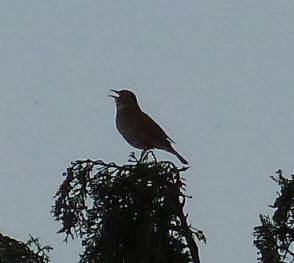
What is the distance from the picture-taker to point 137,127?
8.30m

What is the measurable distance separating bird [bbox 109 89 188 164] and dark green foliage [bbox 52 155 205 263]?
2796 millimetres

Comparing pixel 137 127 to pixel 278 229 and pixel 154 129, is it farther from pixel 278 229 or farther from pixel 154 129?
pixel 278 229

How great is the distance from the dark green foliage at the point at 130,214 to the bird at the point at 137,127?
110 inches

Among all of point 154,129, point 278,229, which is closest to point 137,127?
point 154,129

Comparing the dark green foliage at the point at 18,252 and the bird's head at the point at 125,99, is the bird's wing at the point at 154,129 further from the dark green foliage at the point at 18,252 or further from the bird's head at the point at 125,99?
the dark green foliage at the point at 18,252

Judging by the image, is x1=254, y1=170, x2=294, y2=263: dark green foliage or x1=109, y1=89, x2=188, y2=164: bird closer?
x1=254, y1=170, x2=294, y2=263: dark green foliage

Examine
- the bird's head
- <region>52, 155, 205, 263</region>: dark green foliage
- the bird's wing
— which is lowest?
<region>52, 155, 205, 263</region>: dark green foliage

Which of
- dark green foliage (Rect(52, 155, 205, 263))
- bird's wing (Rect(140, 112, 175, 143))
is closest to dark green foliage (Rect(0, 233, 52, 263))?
dark green foliage (Rect(52, 155, 205, 263))

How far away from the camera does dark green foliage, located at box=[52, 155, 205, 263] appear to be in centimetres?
481

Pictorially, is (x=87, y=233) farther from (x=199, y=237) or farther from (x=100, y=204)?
(x=199, y=237)

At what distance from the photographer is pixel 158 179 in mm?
5098

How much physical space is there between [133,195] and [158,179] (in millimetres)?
207

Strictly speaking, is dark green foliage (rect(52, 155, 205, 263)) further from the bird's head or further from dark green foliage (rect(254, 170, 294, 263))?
the bird's head

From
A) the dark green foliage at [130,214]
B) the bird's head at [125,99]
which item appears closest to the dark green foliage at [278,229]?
the dark green foliage at [130,214]
